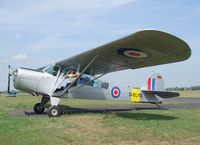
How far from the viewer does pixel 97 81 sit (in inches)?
609

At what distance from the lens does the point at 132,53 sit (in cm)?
1175

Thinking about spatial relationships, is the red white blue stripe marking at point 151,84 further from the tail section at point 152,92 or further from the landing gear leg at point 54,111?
the landing gear leg at point 54,111

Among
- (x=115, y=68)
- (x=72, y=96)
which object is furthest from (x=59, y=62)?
(x=115, y=68)

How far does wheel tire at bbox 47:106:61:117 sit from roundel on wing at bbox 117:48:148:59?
3394 millimetres

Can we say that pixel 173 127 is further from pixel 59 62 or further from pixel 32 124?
pixel 59 62

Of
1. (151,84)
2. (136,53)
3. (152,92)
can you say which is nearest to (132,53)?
(136,53)

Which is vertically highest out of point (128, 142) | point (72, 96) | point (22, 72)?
point (22, 72)

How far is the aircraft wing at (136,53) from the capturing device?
9539 millimetres

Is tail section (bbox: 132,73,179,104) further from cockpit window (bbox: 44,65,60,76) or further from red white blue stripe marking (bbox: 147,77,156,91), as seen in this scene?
cockpit window (bbox: 44,65,60,76)

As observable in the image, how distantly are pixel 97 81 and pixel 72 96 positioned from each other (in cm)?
160

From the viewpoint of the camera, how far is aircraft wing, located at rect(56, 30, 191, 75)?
9.54 m

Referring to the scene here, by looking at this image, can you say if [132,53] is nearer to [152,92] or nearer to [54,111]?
[54,111]

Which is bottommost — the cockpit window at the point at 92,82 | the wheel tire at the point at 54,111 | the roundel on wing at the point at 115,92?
the wheel tire at the point at 54,111

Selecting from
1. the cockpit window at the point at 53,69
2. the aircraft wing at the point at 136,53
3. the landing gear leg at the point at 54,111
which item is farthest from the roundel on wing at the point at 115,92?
the landing gear leg at the point at 54,111
